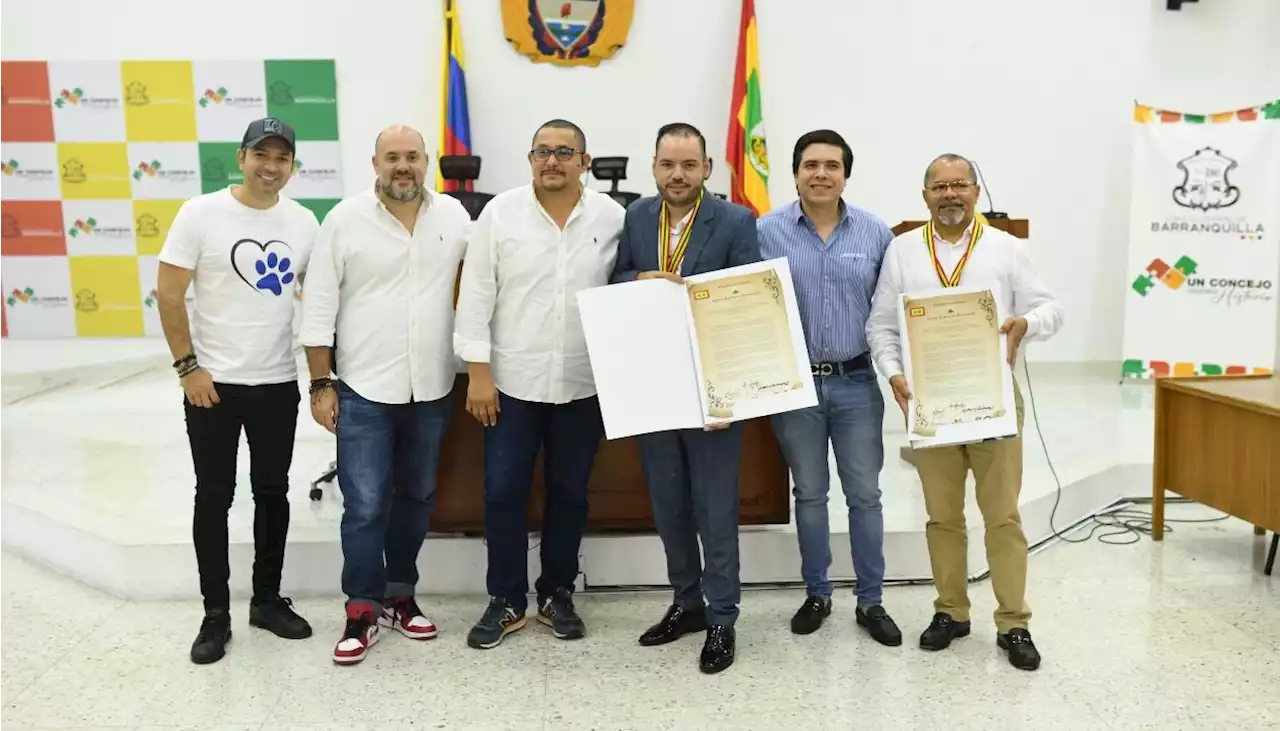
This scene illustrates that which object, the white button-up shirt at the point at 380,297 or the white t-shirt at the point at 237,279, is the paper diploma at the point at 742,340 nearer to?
the white button-up shirt at the point at 380,297

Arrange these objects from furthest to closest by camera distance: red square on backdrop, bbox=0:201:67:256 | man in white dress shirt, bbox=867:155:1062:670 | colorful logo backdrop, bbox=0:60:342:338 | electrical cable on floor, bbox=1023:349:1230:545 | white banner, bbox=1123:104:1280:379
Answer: red square on backdrop, bbox=0:201:67:256
colorful logo backdrop, bbox=0:60:342:338
white banner, bbox=1123:104:1280:379
electrical cable on floor, bbox=1023:349:1230:545
man in white dress shirt, bbox=867:155:1062:670

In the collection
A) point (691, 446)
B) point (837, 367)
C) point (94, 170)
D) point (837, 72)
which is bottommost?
point (691, 446)

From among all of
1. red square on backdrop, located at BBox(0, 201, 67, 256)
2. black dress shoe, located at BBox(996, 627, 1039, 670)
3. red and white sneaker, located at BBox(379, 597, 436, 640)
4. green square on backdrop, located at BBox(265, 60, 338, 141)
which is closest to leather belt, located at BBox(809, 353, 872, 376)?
black dress shoe, located at BBox(996, 627, 1039, 670)

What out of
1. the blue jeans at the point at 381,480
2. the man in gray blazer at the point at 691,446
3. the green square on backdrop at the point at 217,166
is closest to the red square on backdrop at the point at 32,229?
the green square on backdrop at the point at 217,166

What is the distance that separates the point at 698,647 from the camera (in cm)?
266

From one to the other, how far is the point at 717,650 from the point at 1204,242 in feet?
16.1

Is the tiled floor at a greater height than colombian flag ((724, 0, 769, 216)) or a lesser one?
lesser

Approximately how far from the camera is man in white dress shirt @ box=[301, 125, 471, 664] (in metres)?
Result: 2.50

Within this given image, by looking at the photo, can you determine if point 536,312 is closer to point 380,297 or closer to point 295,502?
point 380,297

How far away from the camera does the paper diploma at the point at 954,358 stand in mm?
2365

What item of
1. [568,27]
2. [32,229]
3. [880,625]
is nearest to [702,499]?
[880,625]

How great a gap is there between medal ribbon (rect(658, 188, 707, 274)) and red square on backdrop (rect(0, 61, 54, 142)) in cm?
543

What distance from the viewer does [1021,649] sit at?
2.51 metres

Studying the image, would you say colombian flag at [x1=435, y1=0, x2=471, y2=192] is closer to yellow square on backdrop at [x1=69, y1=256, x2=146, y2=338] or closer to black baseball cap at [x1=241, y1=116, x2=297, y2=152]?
yellow square on backdrop at [x1=69, y1=256, x2=146, y2=338]
